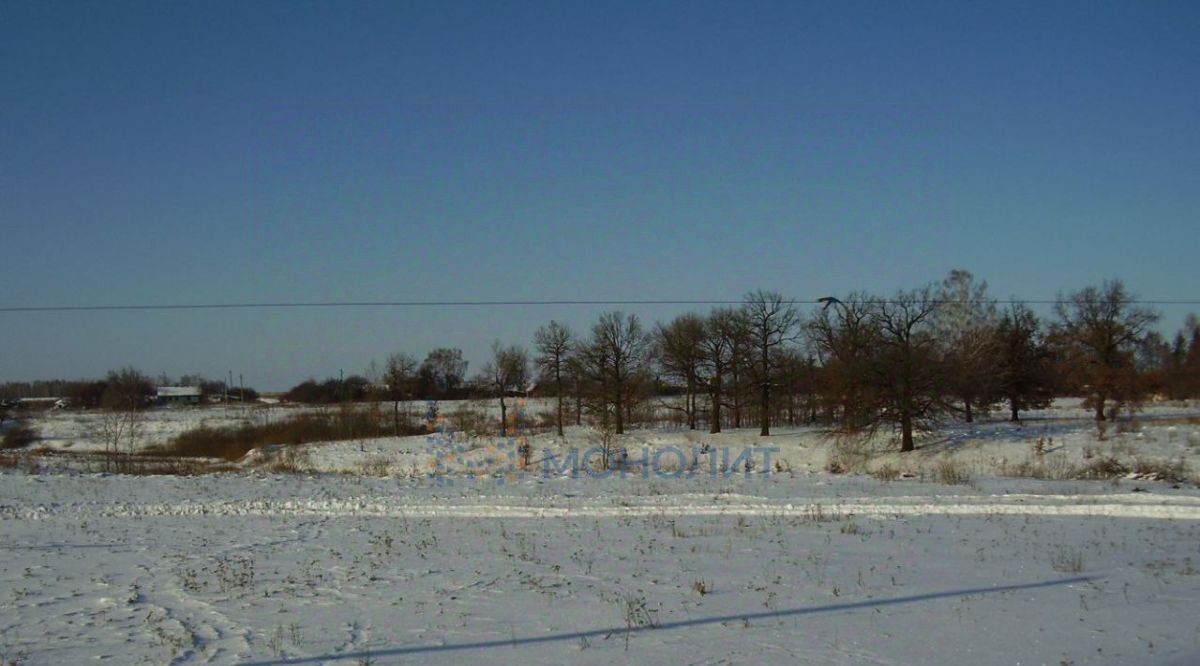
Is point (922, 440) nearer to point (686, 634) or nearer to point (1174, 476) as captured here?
point (1174, 476)

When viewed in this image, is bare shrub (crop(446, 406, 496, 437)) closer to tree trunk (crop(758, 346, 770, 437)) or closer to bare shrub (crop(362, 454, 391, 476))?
bare shrub (crop(362, 454, 391, 476))

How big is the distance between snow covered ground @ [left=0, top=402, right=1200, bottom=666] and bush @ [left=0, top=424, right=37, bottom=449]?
47837 millimetres

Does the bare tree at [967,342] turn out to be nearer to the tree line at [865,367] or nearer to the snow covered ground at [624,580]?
the tree line at [865,367]

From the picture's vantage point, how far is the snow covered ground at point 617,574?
28.7 feet

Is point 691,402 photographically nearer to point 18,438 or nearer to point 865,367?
point 865,367

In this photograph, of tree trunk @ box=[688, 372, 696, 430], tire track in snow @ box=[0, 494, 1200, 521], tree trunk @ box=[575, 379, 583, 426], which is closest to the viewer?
tire track in snow @ box=[0, 494, 1200, 521]

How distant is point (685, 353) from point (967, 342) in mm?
19482

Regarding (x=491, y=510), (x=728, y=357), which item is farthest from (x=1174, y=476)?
(x=728, y=357)

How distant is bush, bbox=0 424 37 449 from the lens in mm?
64500

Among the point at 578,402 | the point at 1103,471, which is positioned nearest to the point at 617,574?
the point at 1103,471

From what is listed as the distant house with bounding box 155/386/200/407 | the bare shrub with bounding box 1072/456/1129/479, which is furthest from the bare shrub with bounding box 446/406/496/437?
the distant house with bounding box 155/386/200/407

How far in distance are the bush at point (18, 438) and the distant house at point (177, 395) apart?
59.9 metres

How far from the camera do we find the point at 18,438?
216 ft

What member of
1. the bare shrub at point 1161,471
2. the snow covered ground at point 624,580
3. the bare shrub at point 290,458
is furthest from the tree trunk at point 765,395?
the snow covered ground at point 624,580
